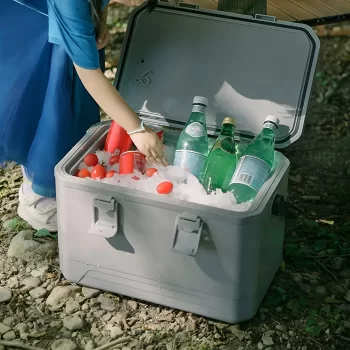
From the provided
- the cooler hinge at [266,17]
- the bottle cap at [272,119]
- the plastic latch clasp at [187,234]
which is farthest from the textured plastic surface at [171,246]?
the cooler hinge at [266,17]

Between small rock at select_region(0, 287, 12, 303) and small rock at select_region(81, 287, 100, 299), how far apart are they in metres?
0.22

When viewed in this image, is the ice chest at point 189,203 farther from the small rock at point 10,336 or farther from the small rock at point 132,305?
the small rock at point 10,336

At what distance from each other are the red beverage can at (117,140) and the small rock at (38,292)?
0.48 metres

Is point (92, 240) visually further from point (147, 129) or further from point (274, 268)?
point (274, 268)

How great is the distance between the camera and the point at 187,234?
1646 millimetres

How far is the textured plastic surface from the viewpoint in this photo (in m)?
1.63

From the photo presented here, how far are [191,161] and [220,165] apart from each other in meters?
0.09

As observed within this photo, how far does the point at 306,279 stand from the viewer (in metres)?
2.02

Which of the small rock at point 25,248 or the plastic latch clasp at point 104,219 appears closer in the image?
the plastic latch clasp at point 104,219

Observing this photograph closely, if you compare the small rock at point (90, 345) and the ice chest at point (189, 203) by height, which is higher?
the ice chest at point (189, 203)

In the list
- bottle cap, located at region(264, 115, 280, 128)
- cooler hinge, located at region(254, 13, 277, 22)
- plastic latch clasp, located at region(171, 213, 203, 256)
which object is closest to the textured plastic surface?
plastic latch clasp, located at region(171, 213, 203, 256)

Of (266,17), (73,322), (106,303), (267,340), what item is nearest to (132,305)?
(106,303)

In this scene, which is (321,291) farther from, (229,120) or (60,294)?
(60,294)

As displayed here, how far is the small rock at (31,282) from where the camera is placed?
6.52 ft
